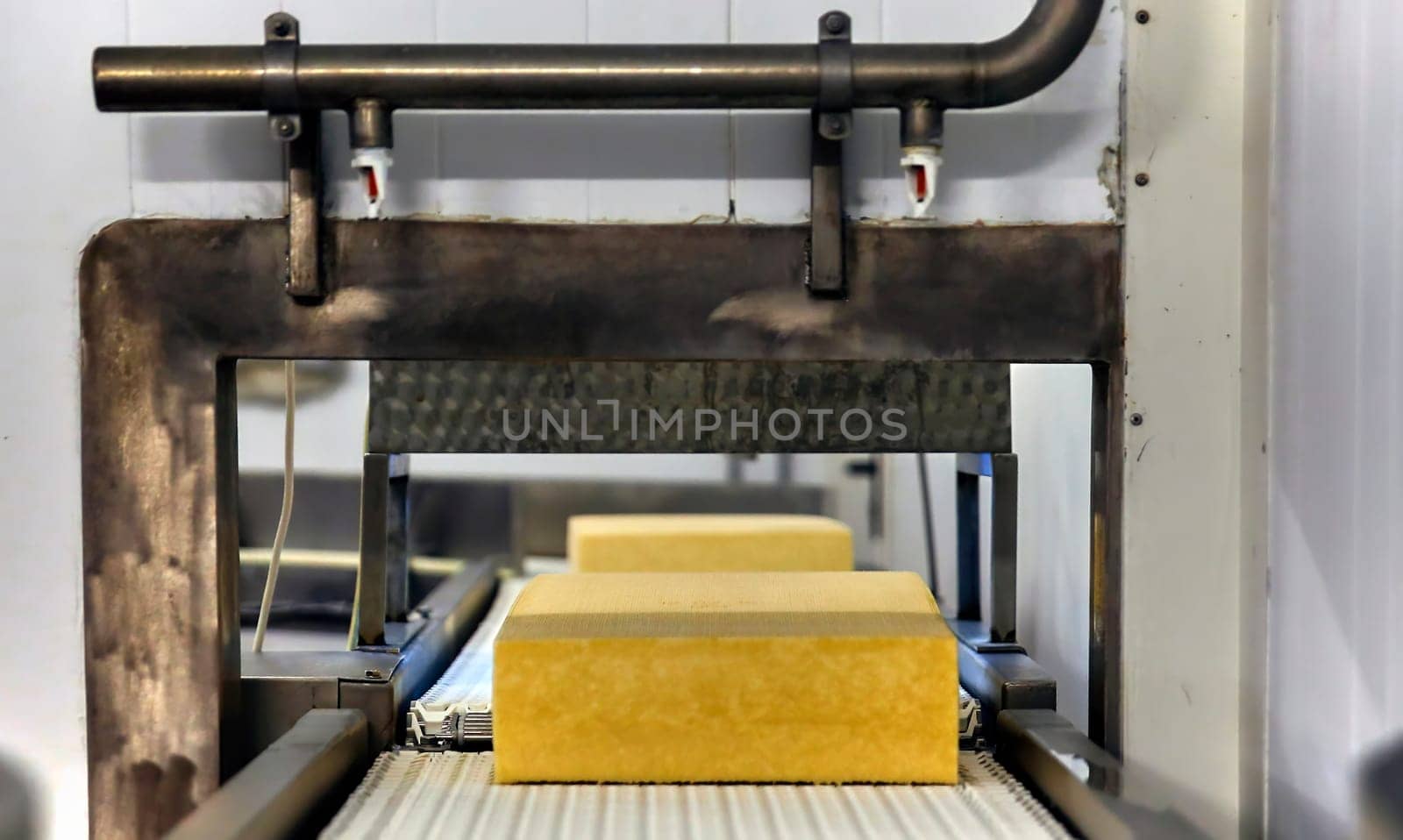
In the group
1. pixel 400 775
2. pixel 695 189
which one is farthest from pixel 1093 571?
pixel 400 775

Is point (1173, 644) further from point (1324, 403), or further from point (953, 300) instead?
point (953, 300)

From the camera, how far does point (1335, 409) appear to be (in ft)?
3.11

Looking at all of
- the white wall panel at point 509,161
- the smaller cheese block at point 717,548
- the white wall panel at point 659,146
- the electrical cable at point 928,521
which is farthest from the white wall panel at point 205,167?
the electrical cable at point 928,521

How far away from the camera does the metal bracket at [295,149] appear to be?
3.17 ft

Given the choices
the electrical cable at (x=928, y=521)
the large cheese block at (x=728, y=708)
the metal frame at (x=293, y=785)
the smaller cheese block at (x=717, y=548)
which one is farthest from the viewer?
the electrical cable at (x=928, y=521)

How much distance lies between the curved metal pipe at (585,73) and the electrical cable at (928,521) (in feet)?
4.92

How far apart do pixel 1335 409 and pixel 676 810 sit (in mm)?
612

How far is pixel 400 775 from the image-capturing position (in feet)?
3.49

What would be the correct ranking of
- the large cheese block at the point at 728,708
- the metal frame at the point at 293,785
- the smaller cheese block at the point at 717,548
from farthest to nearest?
1. the smaller cheese block at the point at 717,548
2. the large cheese block at the point at 728,708
3. the metal frame at the point at 293,785

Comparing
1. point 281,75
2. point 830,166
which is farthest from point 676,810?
point 281,75

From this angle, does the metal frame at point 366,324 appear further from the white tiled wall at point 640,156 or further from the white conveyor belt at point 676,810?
the white conveyor belt at point 676,810

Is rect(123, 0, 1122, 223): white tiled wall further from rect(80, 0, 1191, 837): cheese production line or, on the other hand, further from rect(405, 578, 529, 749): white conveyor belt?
rect(405, 578, 529, 749): white conveyor belt

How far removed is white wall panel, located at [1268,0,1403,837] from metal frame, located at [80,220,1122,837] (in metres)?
0.16

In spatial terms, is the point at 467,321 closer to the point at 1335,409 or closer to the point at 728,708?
the point at 728,708
